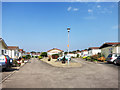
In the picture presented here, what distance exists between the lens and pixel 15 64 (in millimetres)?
19594

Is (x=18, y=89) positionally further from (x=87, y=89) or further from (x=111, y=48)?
(x=111, y=48)

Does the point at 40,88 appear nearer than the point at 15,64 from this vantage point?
Yes

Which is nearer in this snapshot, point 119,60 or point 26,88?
point 26,88

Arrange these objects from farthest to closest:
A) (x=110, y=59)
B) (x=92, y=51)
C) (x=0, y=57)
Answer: (x=92, y=51)
(x=110, y=59)
(x=0, y=57)

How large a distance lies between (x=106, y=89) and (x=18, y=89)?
3.93 m

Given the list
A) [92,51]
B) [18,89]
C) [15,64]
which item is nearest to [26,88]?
[18,89]

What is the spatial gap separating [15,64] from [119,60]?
13505 millimetres

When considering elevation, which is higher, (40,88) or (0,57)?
(0,57)

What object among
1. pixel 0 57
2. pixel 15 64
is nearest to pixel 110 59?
pixel 15 64

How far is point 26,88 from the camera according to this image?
689 cm

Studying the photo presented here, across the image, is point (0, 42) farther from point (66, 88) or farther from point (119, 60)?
point (66, 88)

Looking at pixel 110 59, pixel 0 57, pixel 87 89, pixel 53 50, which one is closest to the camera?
pixel 87 89

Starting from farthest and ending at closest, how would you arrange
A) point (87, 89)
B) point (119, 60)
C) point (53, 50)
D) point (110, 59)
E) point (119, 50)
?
point (53, 50), point (119, 50), point (110, 59), point (119, 60), point (87, 89)

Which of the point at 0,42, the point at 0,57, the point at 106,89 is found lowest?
the point at 106,89
